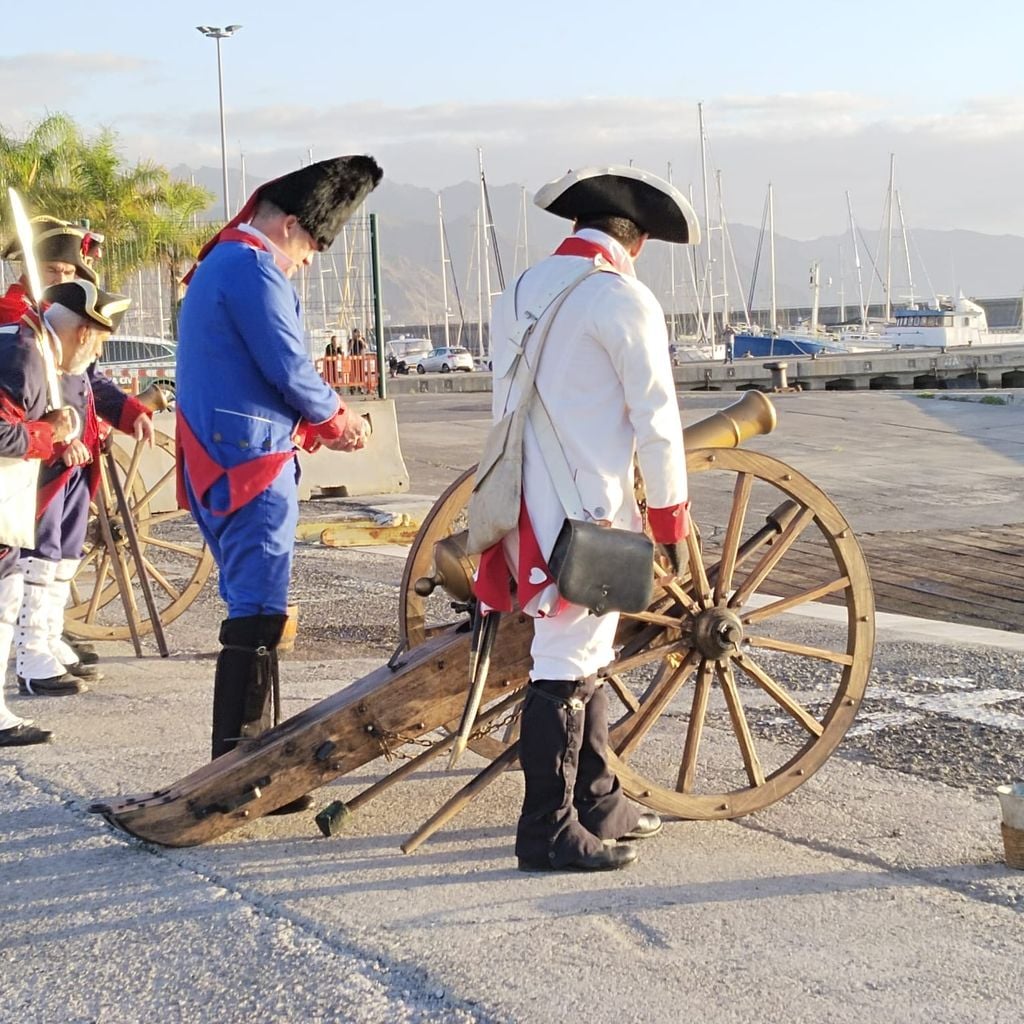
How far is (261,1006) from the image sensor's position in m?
3.15

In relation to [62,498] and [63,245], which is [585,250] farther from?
[63,245]

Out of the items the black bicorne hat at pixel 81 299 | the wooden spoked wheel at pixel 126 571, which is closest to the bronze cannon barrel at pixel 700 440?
the black bicorne hat at pixel 81 299

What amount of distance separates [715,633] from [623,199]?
1.25 metres

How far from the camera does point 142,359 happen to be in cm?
2714

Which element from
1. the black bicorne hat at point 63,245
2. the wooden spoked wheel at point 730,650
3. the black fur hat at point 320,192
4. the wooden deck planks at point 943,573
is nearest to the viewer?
the wooden spoked wheel at point 730,650

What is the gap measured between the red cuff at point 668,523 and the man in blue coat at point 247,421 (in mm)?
1196

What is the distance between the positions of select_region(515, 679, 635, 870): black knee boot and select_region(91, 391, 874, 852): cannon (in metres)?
0.19

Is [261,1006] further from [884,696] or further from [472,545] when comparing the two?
[884,696]

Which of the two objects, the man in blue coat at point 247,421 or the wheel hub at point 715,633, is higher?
the man in blue coat at point 247,421

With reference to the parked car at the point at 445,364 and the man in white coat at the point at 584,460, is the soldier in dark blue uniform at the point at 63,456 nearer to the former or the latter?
the man in white coat at the point at 584,460

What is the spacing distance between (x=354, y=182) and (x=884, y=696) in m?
2.90

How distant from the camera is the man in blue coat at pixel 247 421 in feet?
14.7

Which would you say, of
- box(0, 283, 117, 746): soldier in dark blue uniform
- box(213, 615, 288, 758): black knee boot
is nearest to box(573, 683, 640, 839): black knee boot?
box(213, 615, 288, 758): black knee boot

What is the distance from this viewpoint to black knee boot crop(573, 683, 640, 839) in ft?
13.2
